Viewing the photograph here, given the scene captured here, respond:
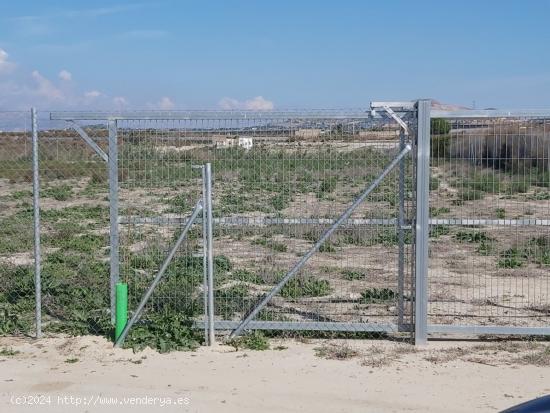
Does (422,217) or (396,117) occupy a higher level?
(396,117)

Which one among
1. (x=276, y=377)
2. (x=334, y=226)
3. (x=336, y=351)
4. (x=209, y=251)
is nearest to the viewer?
(x=276, y=377)

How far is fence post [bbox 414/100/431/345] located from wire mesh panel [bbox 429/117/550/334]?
27 cm

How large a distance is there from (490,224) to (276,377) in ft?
9.11

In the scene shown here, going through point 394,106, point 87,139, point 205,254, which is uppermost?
point 394,106

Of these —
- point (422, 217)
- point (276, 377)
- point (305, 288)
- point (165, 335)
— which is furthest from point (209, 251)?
point (305, 288)

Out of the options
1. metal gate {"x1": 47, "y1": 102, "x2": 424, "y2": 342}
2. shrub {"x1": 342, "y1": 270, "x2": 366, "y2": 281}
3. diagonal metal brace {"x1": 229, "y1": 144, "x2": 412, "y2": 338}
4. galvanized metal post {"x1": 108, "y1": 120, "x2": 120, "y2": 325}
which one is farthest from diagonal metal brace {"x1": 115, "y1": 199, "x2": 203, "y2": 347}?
shrub {"x1": 342, "y1": 270, "x2": 366, "y2": 281}

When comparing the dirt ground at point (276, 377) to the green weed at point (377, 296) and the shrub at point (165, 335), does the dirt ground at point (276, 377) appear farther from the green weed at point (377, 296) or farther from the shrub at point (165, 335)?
the green weed at point (377, 296)

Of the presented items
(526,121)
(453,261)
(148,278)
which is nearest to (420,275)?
(526,121)

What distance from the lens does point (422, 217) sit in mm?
8180

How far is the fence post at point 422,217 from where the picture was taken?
807 cm

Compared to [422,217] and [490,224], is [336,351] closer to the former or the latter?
[422,217]

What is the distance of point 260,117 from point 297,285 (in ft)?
10.4

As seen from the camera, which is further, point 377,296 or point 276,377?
point 377,296

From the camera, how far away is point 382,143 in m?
8.40
